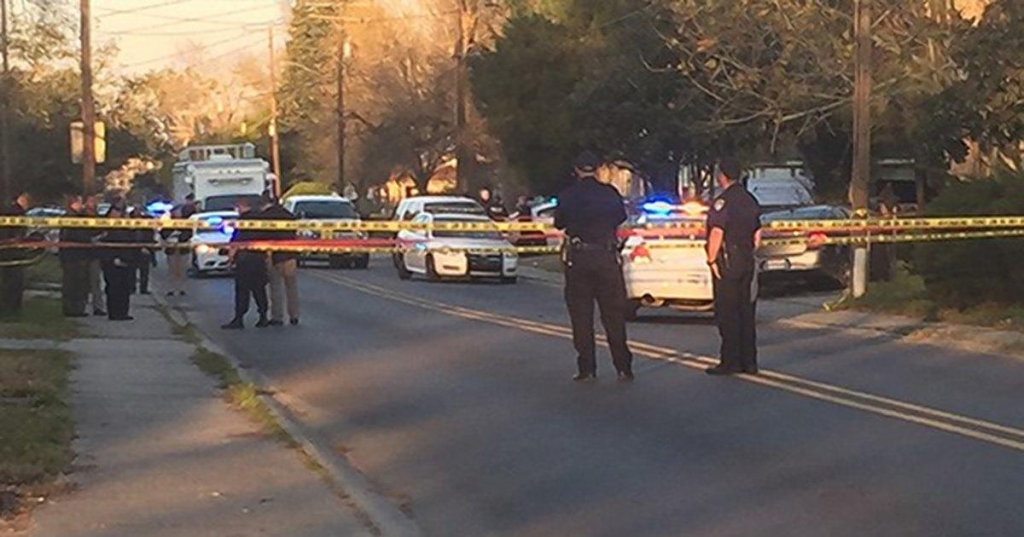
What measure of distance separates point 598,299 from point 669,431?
3.01 meters

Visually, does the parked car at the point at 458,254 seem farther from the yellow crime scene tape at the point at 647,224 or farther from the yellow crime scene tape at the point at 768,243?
the yellow crime scene tape at the point at 647,224

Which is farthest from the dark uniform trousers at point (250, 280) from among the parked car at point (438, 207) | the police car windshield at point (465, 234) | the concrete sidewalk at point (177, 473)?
the parked car at point (438, 207)

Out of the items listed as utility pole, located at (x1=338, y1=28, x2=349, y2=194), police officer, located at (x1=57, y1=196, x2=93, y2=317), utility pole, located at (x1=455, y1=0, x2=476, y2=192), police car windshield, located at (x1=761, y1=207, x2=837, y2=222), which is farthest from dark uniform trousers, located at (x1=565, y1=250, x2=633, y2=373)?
utility pole, located at (x1=338, y1=28, x2=349, y2=194)

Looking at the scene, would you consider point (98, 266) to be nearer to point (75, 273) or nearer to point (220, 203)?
point (75, 273)

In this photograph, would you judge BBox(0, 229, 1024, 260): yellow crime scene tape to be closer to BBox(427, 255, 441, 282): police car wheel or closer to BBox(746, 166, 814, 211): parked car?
BBox(427, 255, 441, 282): police car wheel

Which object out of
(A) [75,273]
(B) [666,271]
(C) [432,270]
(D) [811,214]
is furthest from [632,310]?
(C) [432,270]

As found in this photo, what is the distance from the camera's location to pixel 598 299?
15.0 metres

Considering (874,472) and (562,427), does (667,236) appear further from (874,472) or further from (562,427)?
(874,472)

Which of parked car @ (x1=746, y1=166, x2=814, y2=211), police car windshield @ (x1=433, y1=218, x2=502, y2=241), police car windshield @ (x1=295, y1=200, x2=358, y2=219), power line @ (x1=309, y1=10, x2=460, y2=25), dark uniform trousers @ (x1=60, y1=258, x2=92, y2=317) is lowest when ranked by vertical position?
dark uniform trousers @ (x1=60, y1=258, x2=92, y2=317)

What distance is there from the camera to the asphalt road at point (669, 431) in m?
9.36

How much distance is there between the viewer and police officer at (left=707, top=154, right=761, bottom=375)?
1523 centimetres

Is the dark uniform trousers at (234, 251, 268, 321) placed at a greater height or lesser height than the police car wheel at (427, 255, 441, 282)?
greater

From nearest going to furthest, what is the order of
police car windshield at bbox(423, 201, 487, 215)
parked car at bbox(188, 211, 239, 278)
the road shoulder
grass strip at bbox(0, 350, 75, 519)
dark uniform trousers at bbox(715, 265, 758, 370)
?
grass strip at bbox(0, 350, 75, 519) → dark uniform trousers at bbox(715, 265, 758, 370) → the road shoulder → parked car at bbox(188, 211, 239, 278) → police car windshield at bbox(423, 201, 487, 215)

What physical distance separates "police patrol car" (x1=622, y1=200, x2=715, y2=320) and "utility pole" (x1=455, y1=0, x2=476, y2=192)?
27180 millimetres
